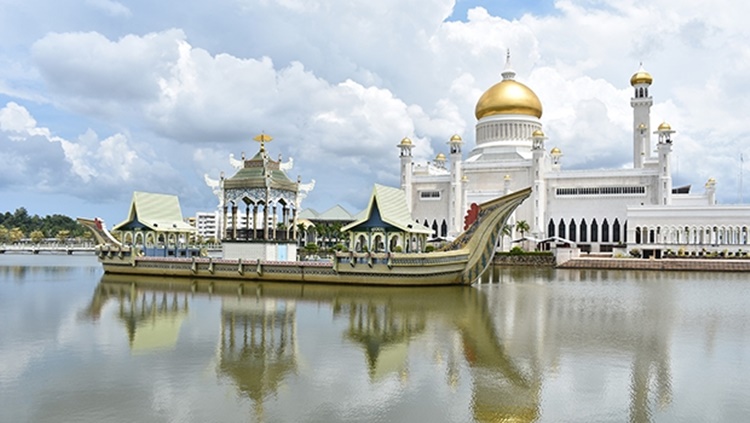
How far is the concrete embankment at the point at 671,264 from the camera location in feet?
126

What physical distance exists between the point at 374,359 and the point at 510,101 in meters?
51.4

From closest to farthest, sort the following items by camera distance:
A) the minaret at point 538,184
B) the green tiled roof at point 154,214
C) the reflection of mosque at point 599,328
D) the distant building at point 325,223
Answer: the reflection of mosque at point 599,328 → the green tiled roof at point 154,214 → the minaret at point 538,184 → the distant building at point 325,223

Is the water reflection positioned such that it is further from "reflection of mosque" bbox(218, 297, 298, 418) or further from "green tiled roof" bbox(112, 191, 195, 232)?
"green tiled roof" bbox(112, 191, 195, 232)

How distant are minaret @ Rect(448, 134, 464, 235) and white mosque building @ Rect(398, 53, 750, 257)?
0.30 ft

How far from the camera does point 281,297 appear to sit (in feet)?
71.8

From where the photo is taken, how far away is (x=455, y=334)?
1422cm

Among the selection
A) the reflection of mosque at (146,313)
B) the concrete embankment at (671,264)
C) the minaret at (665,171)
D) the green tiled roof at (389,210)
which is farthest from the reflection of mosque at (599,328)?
the minaret at (665,171)

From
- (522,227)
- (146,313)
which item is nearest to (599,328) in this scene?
(146,313)

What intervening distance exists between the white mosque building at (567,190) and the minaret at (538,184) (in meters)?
0.09

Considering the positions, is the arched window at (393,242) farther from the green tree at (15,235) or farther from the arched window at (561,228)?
the green tree at (15,235)

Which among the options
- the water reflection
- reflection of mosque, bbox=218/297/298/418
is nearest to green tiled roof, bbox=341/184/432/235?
the water reflection

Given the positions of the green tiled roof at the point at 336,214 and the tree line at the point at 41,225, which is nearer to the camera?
the green tiled roof at the point at 336,214

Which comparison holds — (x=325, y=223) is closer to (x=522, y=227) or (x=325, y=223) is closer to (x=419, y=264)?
(x=522, y=227)

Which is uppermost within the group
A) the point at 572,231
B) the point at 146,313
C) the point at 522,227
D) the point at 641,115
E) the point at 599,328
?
the point at 641,115
